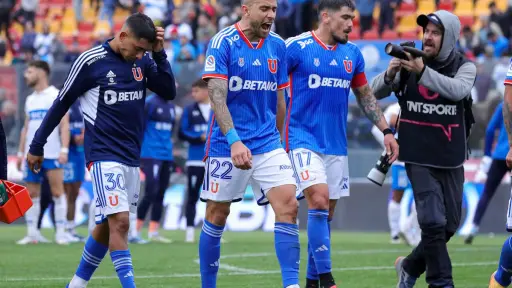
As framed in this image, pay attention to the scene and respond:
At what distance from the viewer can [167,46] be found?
26641mm

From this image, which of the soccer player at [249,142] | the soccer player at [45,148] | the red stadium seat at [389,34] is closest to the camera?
the soccer player at [249,142]

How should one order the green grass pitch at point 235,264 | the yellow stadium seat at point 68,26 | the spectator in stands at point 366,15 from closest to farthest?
the green grass pitch at point 235,264
the spectator in stands at point 366,15
the yellow stadium seat at point 68,26

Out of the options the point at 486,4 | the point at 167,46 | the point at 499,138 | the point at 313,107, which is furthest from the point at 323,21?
the point at 486,4

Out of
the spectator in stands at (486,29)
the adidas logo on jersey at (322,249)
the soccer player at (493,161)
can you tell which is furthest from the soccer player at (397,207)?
the spectator in stands at (486,29)

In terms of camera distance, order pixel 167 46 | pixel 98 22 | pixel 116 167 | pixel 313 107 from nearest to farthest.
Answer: pixel 116 167 < pixel 313 107 < pixel 167 46 < pixel 98 22

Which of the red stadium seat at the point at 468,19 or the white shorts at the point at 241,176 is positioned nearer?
the white shorts at the point at 241,176

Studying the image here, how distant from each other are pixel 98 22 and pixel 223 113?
24.9 meters

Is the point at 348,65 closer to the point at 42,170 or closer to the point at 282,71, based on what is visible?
the point at 282,71

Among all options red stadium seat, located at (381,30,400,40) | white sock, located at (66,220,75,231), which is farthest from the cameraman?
red stadium seat, located at (381,30,400,40)

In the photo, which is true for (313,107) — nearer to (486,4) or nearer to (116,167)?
(116,167)

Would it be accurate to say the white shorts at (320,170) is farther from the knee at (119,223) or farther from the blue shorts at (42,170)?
the blue shorts at (42,170)

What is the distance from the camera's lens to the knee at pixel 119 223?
8.49m

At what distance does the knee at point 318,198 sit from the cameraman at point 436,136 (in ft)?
2.51

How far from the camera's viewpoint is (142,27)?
8539 millimetres
